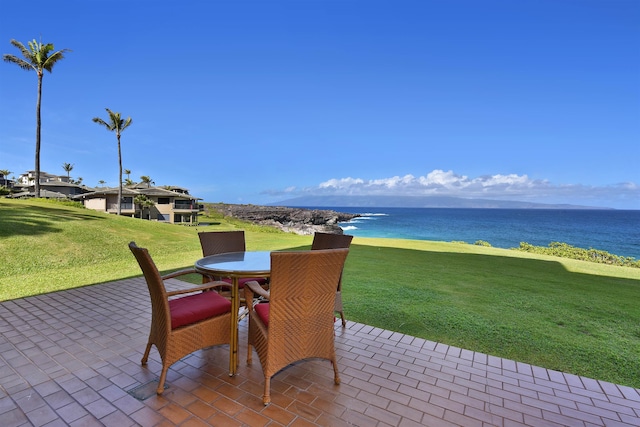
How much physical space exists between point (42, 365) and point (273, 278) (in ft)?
7.65

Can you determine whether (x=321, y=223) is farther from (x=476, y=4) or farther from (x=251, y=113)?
(x=476, y=4)

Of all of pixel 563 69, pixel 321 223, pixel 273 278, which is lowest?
pixel 321 223

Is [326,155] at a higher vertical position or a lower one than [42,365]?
higher

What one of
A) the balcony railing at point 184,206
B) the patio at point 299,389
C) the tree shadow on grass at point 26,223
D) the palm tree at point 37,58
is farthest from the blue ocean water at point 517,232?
the patio at point 299,389

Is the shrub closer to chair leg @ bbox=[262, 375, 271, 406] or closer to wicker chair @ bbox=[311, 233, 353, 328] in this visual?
wicker chair @ bbox=[311, 233, 353, 328]

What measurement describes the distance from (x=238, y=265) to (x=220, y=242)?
1217 mm

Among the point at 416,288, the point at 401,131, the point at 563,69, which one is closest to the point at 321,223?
the point at 401,131

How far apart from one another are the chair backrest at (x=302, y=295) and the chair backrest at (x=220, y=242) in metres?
2.06

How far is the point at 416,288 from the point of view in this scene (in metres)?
5.44

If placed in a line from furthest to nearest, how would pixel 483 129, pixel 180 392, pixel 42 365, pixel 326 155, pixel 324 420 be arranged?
1. pixel 326 155
2. pixel 483 129
3. pixel 42 365
4. pixel 180 392
5. pixel 324 420

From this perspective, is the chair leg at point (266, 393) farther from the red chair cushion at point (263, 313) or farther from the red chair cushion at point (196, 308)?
the red chair cushion at point (196, 308)

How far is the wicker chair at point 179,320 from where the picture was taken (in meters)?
2.12

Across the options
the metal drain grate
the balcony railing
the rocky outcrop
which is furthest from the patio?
the rocky outcrop

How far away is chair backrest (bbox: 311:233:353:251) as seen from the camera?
360 centimetres
